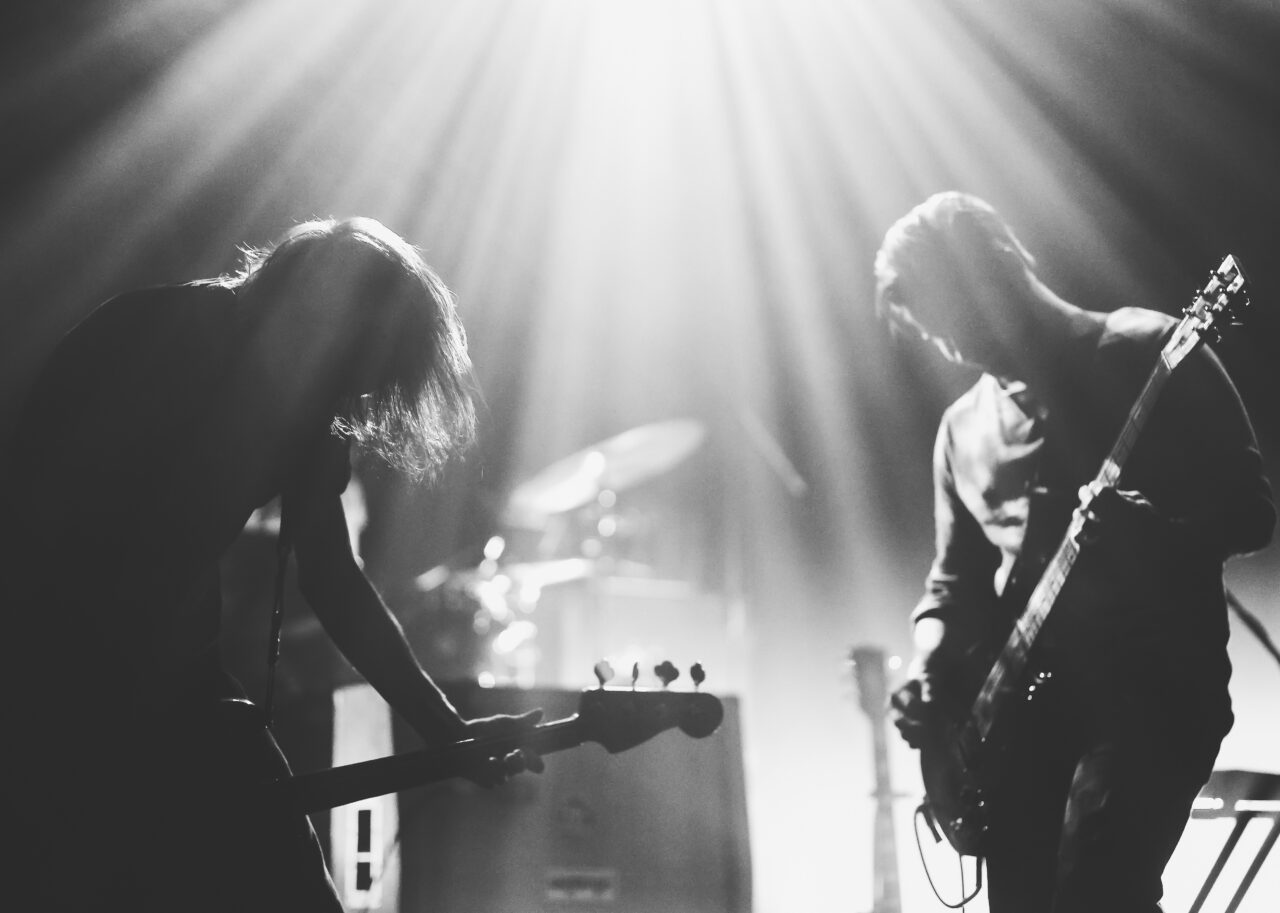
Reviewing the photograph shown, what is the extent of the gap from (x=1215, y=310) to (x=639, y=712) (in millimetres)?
1271

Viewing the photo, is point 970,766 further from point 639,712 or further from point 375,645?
point 375,645

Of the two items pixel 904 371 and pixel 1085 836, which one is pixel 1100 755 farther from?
pixel 904 371

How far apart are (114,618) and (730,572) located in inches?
170

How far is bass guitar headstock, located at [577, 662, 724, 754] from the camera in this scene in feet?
6.21

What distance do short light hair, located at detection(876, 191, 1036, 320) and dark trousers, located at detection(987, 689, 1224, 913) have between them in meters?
0.97

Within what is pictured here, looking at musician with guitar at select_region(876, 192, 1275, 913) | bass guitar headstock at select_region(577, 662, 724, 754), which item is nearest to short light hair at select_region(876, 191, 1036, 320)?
musician with guitar at select_region(876, 192, 1275, 913)

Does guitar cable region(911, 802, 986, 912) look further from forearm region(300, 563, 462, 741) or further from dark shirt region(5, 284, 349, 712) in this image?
dark shirt region(5, 284, 349, 712)

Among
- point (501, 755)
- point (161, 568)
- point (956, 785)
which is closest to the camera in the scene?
point (161, 568)

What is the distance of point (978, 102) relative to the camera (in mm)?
2760

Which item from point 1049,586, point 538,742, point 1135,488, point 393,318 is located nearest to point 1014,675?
point 1049,586

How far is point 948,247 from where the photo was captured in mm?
2455

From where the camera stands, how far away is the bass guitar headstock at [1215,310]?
187 cm

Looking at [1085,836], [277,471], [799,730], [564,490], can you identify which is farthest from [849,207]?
[564,490]

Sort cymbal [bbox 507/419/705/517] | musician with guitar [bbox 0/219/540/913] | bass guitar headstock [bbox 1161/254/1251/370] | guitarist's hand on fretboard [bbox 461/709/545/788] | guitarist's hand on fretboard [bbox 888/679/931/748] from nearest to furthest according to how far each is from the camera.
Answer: musician with guitar [bbox 0/219/540/913] → guitarist's hand on fretboard [bbox 461/709/545/788] → bass guitar headstock [bbox 1161/254/1251/370] → guitarist's hand on fretboard [bbox 888/679/931/748] → cymbal [bbox 507/419/705/517]
